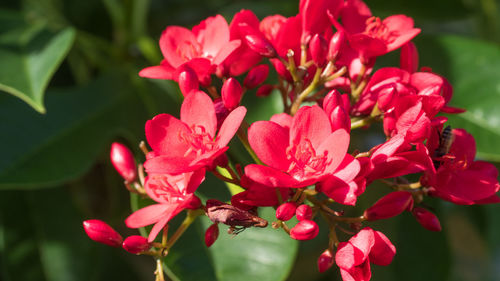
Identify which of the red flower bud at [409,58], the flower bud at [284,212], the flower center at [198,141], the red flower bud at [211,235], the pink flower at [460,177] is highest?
the red flower bud at [409,58]

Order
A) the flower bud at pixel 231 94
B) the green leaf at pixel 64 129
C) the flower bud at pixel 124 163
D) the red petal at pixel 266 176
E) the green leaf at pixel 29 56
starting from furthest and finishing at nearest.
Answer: the green leaf at pixel 64 129, the green leaf at pixel 29 56, the flower bud at pixel 124 163, the flower bud at pixel 231 94, the red petal at pixel 266 176

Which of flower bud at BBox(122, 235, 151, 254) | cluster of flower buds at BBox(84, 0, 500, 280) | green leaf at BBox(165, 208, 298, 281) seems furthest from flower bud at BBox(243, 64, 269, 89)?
flower bud at BBox(122, 235, 151, 254)

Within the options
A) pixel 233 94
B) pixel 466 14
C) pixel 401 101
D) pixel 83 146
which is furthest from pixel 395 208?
pixel 466 14

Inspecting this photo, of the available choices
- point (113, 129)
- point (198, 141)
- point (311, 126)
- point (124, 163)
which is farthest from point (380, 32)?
point (113, 129)

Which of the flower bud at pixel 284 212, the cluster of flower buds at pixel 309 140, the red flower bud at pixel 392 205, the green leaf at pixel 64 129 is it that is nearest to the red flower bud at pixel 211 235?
the cluster of flower buds at pixel 309 140

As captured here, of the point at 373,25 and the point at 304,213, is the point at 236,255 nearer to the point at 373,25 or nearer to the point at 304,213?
the point at 304,213

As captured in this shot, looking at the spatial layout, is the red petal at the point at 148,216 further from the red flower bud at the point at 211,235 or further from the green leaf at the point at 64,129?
the green leaf at the point at 64,129
